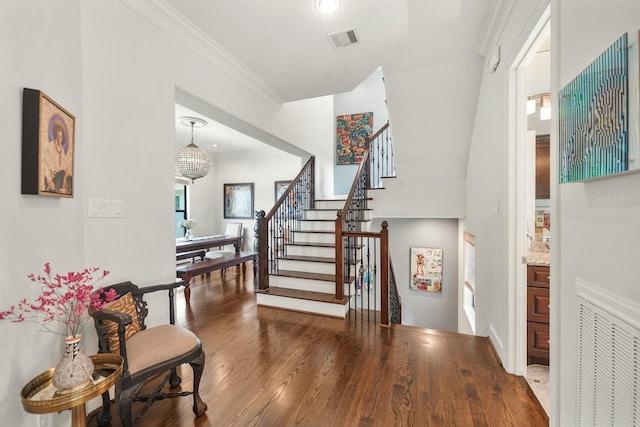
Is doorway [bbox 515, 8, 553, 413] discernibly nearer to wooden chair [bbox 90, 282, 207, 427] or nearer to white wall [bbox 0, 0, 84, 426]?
wooden chair [bbox 90, 282, 207, 427]

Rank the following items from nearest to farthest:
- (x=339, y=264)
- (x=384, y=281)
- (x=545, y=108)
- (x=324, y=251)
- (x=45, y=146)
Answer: (x=45, y=146), (x=545, y=108), (x=384, y=281), (x=339, y=264), (x=324, y=251)

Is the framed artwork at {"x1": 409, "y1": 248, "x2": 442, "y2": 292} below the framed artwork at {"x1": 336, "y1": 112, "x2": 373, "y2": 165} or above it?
below

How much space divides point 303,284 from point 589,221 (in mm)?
2989

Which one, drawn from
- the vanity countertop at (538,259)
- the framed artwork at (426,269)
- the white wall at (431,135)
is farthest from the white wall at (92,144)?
the framed artwork at (426,269)

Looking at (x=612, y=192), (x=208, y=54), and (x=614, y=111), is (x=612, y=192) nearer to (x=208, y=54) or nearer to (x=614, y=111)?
(x=614, y=111)

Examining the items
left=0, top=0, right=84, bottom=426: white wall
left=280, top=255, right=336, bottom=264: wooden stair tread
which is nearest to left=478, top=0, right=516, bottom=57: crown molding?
left=0, top=0, right=84, bottom=426: white wall

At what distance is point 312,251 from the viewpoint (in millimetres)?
4215

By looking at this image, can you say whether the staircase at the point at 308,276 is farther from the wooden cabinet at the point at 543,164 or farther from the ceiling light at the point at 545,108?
the ceiling light at the point at 545,108

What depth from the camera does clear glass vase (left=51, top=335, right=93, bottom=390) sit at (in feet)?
3.76

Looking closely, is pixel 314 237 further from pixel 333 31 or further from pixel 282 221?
pixel 333 31

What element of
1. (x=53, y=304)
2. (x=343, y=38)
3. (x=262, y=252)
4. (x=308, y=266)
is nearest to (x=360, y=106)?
(x=343, y=38)

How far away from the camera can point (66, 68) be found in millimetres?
1492

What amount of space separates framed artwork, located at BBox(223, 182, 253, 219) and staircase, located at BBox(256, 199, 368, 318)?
2988mm

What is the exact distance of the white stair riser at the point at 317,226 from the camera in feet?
15.4
